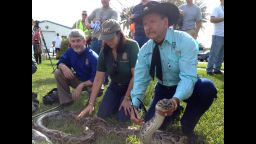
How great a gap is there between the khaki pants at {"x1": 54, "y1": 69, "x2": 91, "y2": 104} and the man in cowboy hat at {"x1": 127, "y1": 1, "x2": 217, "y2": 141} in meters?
1.95

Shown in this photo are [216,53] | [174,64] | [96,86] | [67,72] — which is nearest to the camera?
[174,64]

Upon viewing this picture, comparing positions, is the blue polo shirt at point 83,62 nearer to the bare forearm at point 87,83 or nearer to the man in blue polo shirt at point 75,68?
the man in blue polo shirt at point 75,68

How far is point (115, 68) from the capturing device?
4805 mm

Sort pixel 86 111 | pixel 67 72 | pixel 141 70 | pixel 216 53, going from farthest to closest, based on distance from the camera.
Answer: pixel 216 53
pixel 67 72
pixel 86 111
pixel 141 70

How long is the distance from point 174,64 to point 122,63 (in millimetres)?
1234

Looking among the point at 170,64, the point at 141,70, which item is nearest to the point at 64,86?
the point at 141,70

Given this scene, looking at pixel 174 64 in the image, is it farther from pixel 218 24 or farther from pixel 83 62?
pixel 218 24

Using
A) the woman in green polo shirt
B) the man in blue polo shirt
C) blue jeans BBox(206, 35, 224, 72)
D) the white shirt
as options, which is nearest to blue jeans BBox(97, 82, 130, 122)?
the woman in green polo shirt
